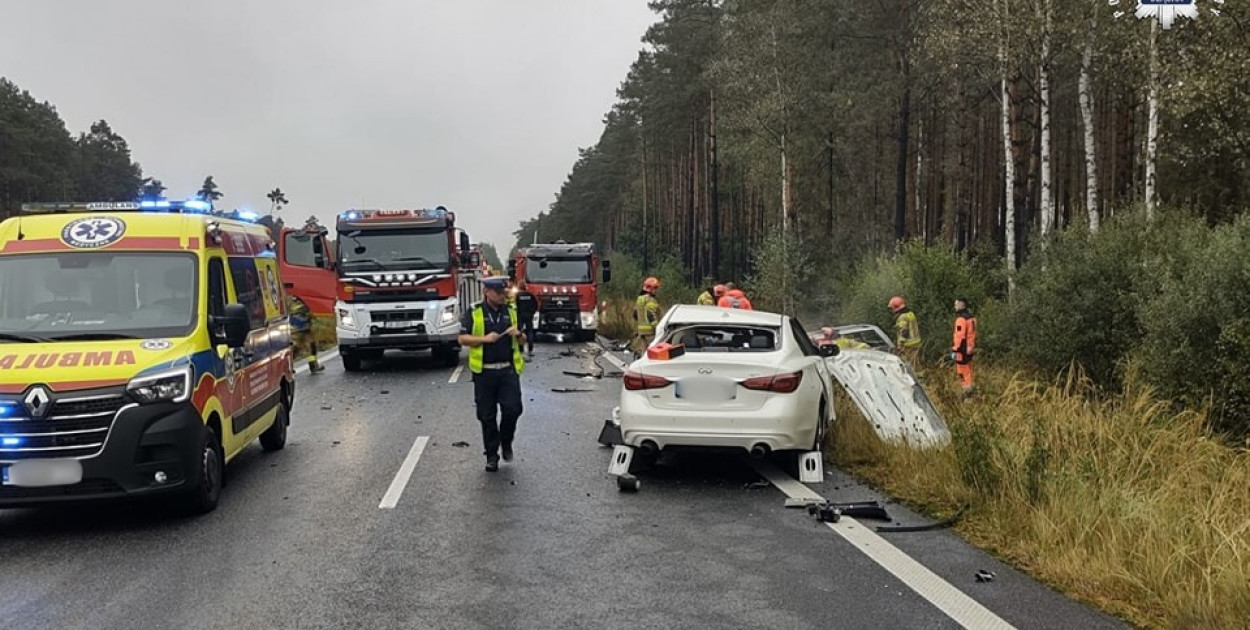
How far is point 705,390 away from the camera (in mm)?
7473

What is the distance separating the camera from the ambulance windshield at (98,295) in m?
6.50

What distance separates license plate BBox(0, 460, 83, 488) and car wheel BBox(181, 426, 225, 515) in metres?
0.74

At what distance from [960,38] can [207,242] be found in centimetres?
2018

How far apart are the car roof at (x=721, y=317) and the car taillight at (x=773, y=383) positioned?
0.83 meters

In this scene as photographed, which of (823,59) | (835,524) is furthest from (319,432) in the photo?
(823,59)

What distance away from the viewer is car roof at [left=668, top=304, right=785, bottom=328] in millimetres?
8148

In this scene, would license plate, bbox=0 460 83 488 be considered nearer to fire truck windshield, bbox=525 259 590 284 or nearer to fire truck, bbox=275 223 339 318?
fire truck, bbox=275 223 339 318

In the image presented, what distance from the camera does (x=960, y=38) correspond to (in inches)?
883

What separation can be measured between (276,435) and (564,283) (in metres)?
16.2

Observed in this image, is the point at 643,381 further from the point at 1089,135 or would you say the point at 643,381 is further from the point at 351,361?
the point at 1089,135

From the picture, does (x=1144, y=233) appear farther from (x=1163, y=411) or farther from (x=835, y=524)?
(x=835, y=524)

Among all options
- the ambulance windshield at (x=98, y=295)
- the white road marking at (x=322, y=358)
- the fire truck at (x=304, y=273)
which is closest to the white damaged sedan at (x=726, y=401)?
the ambulance windshield at (x=98, y=295)

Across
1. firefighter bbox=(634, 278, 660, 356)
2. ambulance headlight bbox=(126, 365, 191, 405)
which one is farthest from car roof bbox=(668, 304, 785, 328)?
firefighter bbox=(634, 278, 660, 356)

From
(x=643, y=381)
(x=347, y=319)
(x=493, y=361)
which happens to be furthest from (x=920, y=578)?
(x=347, y=319)
